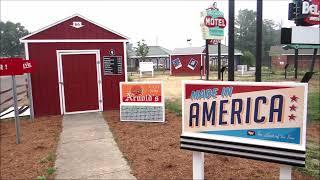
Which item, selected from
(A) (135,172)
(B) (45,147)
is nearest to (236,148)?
(A) (135,172)

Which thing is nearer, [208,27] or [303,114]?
[303,114]

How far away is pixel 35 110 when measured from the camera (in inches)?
488

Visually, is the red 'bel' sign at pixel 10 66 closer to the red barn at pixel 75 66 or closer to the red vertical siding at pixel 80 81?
the red barn at pixel 75 66

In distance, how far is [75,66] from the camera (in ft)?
41.5

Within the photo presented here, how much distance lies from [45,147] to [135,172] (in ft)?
9.79

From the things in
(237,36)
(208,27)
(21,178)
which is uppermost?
(237,36)

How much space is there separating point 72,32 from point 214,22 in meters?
6.11

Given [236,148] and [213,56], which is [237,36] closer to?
[213,56]

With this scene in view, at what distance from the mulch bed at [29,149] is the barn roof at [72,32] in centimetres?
316

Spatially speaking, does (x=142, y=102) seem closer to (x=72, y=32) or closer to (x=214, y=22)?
(x=72, y=32)

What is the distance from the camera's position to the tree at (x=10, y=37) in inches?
3063

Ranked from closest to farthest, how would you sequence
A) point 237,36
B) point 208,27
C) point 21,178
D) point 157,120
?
1. point 21,178
2. point 157,120
3. point 208,27
4. point 237,36

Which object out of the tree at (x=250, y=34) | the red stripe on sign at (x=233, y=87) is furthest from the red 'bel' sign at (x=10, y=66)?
the tree at (x=250, y=34)

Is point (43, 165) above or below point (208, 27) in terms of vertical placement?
below
